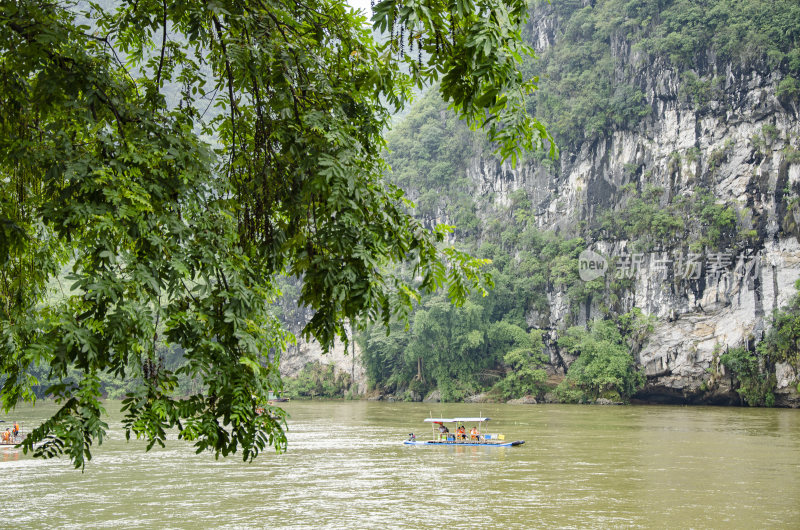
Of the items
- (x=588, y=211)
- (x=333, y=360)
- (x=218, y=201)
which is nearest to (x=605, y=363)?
(x=588, y=211)

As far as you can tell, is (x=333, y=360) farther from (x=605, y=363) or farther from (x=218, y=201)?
(x=218, y=201)

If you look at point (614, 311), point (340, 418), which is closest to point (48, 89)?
point (340, 418)

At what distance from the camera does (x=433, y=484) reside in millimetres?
14750

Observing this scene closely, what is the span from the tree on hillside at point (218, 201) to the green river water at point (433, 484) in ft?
27.5

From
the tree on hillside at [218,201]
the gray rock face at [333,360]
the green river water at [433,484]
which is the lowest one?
the green river water at [433,484]

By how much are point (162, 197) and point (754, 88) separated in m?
41.1

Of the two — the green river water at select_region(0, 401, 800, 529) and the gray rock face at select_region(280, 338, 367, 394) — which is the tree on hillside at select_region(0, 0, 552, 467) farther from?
the gray rock face at select_region(280, 338, 367, 394)

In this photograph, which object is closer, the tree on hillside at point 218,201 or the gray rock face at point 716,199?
the tree on hillside at point 218,201

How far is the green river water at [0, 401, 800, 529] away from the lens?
460 inches

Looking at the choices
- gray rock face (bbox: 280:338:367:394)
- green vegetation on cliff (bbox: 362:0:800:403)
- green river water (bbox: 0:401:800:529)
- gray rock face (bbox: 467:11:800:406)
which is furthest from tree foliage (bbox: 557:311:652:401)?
gray rock face (bbox: 280:338:367:394)

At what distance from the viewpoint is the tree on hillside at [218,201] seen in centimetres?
291

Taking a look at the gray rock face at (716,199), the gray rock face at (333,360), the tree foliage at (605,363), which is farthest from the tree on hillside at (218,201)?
the gray rock face at (333,360)

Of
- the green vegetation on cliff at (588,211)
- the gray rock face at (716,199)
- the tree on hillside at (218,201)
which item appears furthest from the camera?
the green vegetation on cliff at (588,211)

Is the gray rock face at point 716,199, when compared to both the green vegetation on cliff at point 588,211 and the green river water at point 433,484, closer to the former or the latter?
the green vegetation on cliff at point 588,211
